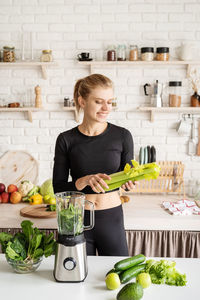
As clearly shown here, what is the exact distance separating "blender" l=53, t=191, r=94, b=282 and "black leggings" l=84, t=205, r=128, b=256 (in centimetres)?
50

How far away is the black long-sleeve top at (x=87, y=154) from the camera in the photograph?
1.80 meters

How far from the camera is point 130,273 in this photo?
4.22ft

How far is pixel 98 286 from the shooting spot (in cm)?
126

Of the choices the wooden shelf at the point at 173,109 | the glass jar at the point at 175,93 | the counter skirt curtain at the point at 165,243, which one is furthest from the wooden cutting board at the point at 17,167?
the glass jar at the point at 175,93

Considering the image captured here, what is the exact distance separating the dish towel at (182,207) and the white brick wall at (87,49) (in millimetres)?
522

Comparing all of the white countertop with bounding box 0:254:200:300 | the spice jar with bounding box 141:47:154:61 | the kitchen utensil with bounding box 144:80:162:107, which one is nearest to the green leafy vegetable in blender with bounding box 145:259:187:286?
the white countertop with bounding box 0:254:200:300

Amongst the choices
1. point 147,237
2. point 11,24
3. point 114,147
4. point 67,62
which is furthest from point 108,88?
point 11,24

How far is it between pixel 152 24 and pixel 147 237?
6.16 feet

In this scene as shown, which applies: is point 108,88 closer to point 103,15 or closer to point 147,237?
point 147,237

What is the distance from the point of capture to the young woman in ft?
5.78

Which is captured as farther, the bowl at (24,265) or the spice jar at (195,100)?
the spice jar at (195,100)

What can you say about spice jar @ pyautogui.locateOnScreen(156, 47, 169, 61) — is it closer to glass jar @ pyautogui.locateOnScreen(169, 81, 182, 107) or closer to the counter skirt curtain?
glass jar @ pyautogui.locateOnScreen(169, 81, 182, 107)

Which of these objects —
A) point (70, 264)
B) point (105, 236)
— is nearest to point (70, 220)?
point (70, 264)

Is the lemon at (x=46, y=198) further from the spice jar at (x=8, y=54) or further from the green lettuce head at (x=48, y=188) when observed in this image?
the spice jar at (x=8, y=54)
